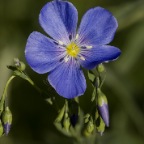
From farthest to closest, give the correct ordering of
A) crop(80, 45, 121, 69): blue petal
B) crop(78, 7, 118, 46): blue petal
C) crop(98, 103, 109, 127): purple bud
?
crop(78, 7, 118, 46): blue petal < crop(80, 45, 121, 69): blue petal < crop(98, 103, 109, 127): purple bud

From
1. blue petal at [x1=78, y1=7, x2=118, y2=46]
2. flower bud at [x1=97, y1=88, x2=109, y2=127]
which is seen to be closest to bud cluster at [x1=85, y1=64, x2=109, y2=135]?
flower bud at [x1=97, y1=88, x2=109, y2=127]

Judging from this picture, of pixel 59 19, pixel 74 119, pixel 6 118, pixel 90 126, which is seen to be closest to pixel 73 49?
pixel 59 19

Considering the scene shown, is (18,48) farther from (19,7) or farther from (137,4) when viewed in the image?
(137,4)

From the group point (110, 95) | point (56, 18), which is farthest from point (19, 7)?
point (56, 18)

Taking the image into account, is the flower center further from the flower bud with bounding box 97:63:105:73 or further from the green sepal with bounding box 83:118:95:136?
the green sepal with bounding box 83:118:95:136

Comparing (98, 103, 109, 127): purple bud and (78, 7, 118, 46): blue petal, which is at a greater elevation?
(78, 7, 118, 46): blue petal

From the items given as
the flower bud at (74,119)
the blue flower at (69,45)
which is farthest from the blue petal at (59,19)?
the flower bud at (74,119)
